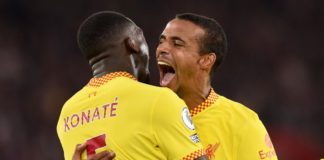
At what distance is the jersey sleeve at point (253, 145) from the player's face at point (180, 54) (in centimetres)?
42

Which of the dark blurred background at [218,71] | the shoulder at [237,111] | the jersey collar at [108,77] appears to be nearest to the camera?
the jersey collar at [108,77]

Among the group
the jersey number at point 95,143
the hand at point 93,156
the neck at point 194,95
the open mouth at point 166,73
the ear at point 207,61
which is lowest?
the hand at point 93,156

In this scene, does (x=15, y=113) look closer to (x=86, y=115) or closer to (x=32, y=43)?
(x=32, y=43)

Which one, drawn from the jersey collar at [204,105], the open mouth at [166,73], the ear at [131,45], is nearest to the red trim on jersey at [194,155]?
the ear at [131,45]

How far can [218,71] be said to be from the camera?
805 centimetres

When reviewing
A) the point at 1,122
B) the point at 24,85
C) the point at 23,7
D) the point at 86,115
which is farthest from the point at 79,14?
the point at 86,115

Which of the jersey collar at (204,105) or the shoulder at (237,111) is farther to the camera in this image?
the jersey collar at (204,105)

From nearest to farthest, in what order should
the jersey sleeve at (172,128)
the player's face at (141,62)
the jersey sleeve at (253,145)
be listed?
1. the jersey sleeve at (172,128)
2. the player's face at (141,62)
3. the jersey sleeve at (253,145)

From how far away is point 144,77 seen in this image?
323cm

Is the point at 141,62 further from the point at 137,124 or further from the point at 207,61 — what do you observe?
the point at 207,61

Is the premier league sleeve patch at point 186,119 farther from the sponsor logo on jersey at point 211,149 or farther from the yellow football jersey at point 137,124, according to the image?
the sponsor logo on jersey at point 211,149

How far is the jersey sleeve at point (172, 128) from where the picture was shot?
2.83 metres

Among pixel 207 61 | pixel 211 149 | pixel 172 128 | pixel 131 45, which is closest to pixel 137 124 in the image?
pixel 172 128

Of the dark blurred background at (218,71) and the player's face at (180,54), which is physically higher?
the player's face at (180,54)
